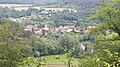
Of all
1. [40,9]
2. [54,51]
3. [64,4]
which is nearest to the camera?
[54,51]

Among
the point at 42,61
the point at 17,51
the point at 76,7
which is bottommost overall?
the point at 76,7

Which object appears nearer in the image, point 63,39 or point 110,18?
point 110,18

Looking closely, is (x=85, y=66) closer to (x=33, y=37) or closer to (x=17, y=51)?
(x=17, y=51)

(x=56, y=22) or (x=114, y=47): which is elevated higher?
(x=114, y=47)

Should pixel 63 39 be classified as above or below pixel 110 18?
below

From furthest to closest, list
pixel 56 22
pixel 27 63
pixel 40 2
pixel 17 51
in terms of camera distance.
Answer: pixel 40 2, pixel 56 22, pixel 17 51, pixel 27 63

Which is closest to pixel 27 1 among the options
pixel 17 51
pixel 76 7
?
pixel 76 7

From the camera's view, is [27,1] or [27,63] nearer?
[27,63]

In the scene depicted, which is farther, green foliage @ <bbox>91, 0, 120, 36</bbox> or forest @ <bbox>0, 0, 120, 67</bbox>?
green foliage @ <bbox>91, 0, 120, 36</bbox>

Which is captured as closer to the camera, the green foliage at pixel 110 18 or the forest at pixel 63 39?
the forest at pixel 63 39

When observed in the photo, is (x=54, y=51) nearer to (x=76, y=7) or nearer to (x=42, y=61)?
(x=42, y=61)
